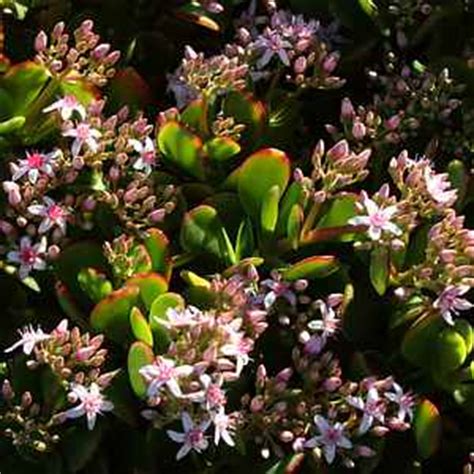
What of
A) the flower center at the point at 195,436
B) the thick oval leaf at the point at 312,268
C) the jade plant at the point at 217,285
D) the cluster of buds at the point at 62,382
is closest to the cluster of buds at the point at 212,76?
the jade plant at the point at 217,285

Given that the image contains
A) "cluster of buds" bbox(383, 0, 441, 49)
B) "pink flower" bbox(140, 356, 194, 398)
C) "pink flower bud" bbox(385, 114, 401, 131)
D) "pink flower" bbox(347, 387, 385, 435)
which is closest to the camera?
"pink flower" bbox(140, 356, 194, 398)

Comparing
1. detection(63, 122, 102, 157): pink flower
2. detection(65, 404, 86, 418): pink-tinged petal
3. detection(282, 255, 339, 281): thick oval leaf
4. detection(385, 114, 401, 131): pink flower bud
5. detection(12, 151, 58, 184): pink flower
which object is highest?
detection(385, 114, 401, 131): pink flower bud

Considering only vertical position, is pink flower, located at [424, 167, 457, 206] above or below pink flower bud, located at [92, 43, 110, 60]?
below

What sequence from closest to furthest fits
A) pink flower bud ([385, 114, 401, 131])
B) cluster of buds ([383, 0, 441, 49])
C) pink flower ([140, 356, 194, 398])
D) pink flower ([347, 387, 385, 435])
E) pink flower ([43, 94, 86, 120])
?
pink flower ([140, 356, 194, 398]) → pink flower ([347, 387, 385, 435]) → pink flower ([43, 94, 86, 120]) → pink flower bud ([385, 114, 401, 131]) → cluster of buds ([383, 0, 441, 49])

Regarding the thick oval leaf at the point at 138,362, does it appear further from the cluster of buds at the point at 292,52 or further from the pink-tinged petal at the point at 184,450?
the cluster of buds at the point at 292,52

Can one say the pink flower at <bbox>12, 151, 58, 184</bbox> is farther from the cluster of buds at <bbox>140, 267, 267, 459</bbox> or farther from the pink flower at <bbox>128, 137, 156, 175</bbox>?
the cluster of buds at <bbox>140, 267, 267, 459</bbox>

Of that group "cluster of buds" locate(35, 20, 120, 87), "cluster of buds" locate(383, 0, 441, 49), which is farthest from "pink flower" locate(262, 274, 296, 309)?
"cluster of buds" locate(383, 0, 441, 49)

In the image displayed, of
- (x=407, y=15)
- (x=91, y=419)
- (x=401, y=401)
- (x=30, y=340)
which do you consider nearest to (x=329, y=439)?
(x=401, y=401)
